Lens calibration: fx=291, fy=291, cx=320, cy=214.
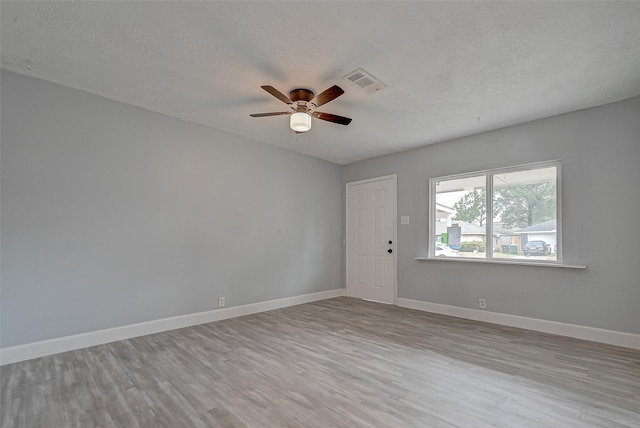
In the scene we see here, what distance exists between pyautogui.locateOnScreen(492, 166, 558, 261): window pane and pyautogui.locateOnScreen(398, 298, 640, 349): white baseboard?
804 mm

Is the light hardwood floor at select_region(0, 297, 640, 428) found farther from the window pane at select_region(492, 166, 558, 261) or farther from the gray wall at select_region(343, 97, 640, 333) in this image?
the window pane at select_region(492, 166, 558, 261)

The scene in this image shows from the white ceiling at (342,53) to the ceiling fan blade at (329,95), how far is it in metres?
0.21

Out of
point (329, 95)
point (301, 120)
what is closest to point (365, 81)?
point (329, 95)

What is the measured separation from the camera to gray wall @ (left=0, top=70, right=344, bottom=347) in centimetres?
283

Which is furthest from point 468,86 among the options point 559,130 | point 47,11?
point 47,11

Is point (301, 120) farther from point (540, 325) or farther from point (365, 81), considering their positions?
point (540, 325)

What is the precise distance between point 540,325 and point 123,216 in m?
5.26

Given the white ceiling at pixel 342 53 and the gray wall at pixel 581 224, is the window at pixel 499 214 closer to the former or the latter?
the gray wall at pixel 581 224

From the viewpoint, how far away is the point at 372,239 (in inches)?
221

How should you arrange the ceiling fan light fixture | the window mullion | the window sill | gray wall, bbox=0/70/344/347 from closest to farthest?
gray wall, bbox=0/70/344/347 → the ceiling fan light fixture → the window sill → the window mullion

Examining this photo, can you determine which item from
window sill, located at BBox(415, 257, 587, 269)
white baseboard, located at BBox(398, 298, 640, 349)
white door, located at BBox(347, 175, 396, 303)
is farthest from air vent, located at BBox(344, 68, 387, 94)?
white baseboard, located at BBox(398, 298, 640, 349)

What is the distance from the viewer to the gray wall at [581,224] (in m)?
3.18

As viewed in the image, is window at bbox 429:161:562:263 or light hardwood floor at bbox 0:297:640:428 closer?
light hardwood floor at bbox 0:297:640:428

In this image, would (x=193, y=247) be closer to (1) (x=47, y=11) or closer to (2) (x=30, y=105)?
(2) (x=30, y=105)
